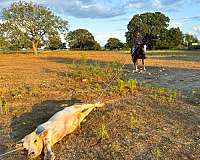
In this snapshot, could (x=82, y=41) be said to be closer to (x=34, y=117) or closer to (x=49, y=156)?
(x=34, y=117)

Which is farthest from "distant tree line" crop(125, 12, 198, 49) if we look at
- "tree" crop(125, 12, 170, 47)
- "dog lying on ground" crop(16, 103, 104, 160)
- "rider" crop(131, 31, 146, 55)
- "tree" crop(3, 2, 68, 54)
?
"dog lying on ground" crop(16, 103, 104, 160)

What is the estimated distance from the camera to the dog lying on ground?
6.72 meters

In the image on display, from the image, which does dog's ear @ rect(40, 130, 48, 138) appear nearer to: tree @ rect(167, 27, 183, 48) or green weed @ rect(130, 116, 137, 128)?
green weed @ rect(130, 116, 137, 128)

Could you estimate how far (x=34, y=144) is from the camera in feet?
22.2

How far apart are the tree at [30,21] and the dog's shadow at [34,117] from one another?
1788 inches

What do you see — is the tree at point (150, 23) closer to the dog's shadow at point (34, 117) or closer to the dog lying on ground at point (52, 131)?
the dog's shadow at point (34, 117)

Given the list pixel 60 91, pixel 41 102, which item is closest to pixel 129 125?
pixel 41 102

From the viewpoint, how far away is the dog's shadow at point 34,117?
25.9 feet

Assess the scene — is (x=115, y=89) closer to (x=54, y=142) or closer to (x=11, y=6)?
(x=54, y=142)

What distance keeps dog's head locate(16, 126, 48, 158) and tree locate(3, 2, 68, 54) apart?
48076 mm

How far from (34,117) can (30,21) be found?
47.1 meters

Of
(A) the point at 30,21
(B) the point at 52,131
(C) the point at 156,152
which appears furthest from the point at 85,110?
(A) the point at 30,21

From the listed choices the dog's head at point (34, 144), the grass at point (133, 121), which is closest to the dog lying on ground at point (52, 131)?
the dog's head at point (34, 144)

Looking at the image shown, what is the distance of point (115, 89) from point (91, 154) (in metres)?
3.94
